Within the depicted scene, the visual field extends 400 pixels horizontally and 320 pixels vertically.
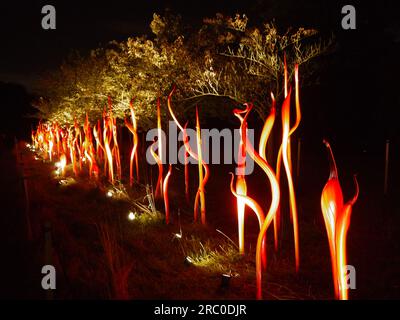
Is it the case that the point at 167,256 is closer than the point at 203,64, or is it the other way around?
the point at 167,256

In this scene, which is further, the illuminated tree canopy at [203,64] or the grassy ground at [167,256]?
the illuminated tree canopy at [203,64]

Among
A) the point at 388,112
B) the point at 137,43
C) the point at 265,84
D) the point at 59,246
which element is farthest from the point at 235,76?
the point at 388,112

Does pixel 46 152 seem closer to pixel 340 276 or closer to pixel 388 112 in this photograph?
pixel 388 112

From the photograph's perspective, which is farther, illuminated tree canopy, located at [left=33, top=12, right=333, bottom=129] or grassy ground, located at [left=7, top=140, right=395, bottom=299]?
illuminated tree canopy, located at [left=33, top=12, right=333, bottom=129]

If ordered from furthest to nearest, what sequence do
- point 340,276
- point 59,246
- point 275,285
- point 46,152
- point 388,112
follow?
point 46,152, point 388,112, point 59,246, point 275,285, point 340,276

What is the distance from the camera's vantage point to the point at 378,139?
19312mm

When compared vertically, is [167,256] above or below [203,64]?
below

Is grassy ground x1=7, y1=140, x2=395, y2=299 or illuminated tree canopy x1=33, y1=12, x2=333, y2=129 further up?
illuminated tree canopy x1=33, y1=12, x2=333, y2=129

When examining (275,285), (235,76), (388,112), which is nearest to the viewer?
(275,285)

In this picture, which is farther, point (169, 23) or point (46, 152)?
point (46, 152)

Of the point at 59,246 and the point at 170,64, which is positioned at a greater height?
the point at 170,64

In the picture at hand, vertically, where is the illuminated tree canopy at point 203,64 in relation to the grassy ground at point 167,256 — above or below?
above

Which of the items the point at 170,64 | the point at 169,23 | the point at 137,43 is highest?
the point at 169,23

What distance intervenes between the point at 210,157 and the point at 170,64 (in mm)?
11975
